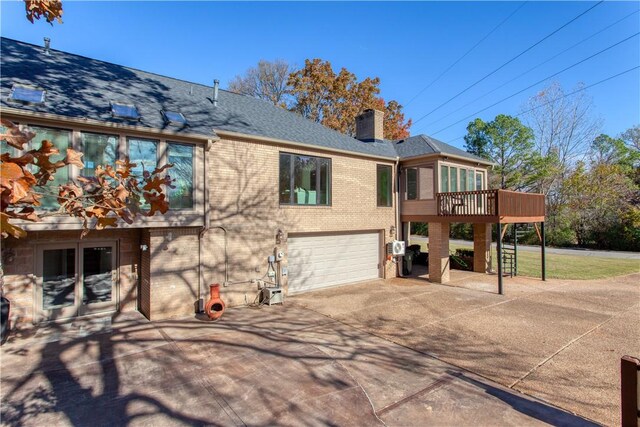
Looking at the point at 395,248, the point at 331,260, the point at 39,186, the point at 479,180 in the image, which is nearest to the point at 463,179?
the point at 479,180

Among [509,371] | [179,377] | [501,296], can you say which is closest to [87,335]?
[179,377]

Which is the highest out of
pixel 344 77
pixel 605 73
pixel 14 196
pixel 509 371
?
pixel 344 77

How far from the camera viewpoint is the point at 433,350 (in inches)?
273

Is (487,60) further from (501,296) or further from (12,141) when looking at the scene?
(12,141)

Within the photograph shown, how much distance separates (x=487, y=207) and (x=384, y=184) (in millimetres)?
4253

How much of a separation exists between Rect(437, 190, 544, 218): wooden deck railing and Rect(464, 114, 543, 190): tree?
2125 centimetres

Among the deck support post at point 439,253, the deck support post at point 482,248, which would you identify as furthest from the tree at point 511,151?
the deck support post at point 439,253

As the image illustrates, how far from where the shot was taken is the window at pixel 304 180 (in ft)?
38.1

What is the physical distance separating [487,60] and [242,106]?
11.6m

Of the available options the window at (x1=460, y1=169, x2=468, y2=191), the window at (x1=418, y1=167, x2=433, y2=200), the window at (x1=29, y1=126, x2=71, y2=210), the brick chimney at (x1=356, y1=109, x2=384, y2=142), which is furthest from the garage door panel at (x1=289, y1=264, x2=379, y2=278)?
the window at (x1=29, y1=126, x2=71, y2=210)

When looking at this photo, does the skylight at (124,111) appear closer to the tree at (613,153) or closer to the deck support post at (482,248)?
the deck support post at (482,248)

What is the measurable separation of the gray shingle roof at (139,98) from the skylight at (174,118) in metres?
0.17

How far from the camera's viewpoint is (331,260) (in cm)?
1305

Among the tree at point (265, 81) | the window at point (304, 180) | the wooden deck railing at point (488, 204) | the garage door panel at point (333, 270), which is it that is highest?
the tree at point (265, 81)
